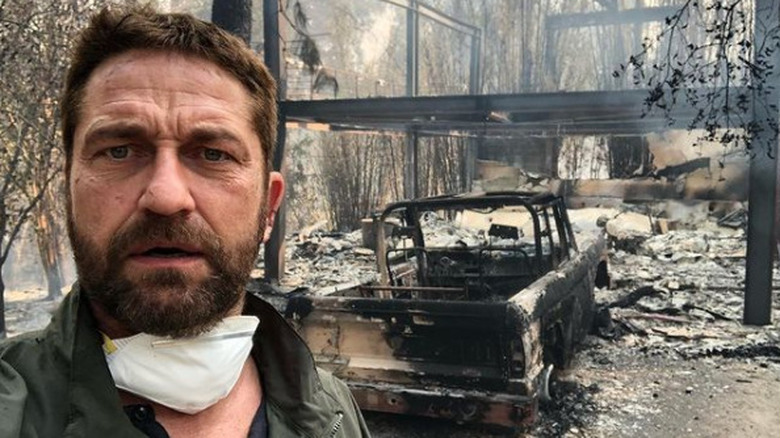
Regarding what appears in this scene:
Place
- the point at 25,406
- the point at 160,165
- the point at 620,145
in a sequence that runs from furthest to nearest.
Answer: the point at 620,145 → the point at 160,165 → the point at 25,406

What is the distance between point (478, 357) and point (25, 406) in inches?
157

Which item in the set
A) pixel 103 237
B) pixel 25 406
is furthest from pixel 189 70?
pixel 25 406

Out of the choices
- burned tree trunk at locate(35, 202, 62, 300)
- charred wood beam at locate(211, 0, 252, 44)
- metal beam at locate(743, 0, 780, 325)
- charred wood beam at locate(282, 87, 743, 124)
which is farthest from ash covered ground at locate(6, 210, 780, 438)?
charred wood beam at locate(211, 0, 252, 44)

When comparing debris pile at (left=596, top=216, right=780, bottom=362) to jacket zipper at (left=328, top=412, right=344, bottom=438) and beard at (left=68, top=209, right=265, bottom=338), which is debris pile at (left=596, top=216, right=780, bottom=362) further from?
beard at (left=68, top=209, right=265, bottom=338)

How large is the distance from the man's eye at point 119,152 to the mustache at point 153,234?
156 mm

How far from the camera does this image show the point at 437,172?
2038 cm

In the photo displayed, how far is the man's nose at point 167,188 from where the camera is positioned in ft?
3.78

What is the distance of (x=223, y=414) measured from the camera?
1.32 meters

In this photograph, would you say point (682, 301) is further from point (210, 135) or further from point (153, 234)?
point (153, 234)

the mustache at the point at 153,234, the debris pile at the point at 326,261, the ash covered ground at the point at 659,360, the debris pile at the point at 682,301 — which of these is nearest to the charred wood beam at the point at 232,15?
the ash covered ground at the point at 659,360

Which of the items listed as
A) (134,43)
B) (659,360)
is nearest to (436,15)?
(659,360)

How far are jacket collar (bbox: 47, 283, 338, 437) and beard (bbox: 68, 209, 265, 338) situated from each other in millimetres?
61

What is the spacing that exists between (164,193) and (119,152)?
0.15 metres

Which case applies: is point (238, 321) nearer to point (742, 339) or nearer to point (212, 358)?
point (212, 358)
